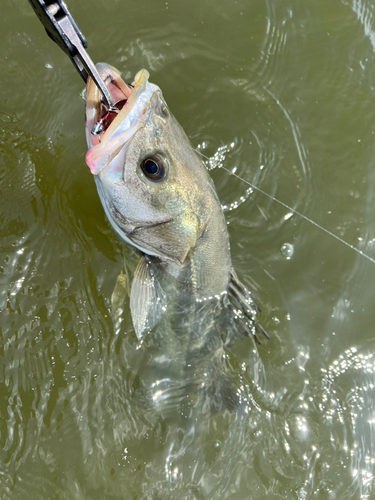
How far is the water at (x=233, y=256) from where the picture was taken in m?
2.71

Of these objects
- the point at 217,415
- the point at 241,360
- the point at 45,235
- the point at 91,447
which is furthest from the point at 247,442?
the point at 45,235

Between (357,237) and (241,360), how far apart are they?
144 centimetres

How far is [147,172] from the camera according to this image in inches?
81.6

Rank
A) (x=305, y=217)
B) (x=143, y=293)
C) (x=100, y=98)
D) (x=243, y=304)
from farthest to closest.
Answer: (x=305, y=217) → (x=243, y=304) → (x=143, y=293) → (x=100, y=98)

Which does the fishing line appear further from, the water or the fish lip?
the fish lip

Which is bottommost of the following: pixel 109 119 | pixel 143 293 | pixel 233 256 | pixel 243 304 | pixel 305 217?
pixel 305 217

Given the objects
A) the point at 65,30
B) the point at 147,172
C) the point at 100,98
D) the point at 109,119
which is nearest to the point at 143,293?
the point at 147,172

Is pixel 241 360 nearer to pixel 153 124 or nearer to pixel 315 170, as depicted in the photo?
pixel 315 170

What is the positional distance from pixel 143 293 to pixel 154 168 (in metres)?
0.76

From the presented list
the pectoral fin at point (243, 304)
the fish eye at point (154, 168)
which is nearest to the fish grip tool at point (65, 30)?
the fish eye at point (154, 168)

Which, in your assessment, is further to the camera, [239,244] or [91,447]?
[239,244]

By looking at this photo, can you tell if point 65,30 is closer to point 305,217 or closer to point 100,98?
point 100,98

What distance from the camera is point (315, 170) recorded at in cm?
334

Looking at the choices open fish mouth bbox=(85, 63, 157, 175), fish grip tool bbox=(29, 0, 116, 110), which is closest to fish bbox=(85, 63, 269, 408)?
open fish mouth bbox=(85, 63, 157, 175)
